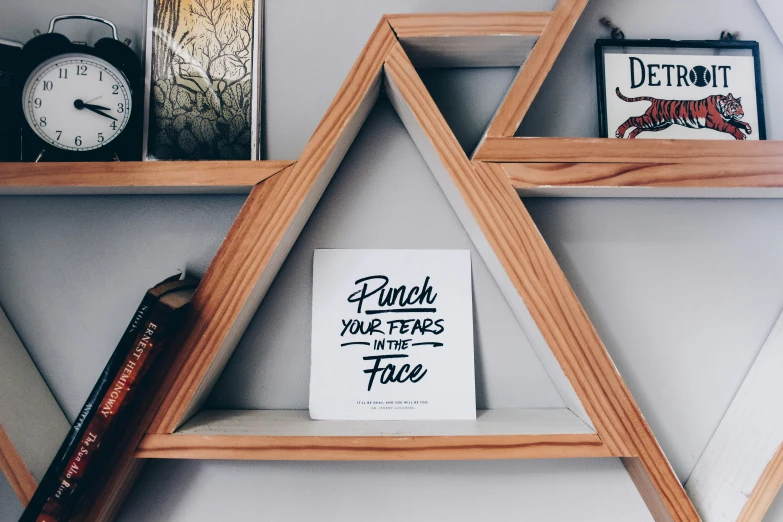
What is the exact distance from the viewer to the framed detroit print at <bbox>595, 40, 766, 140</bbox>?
0.76 metres

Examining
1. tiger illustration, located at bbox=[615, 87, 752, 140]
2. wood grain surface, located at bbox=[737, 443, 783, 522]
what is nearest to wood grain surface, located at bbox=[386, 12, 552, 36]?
tiger illustration, located at bbox=[615, 87, 752, 140]

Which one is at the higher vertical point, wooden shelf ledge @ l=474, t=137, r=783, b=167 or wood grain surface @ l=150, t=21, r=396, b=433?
wooden shelf ledge @ l=474, t=137, r=783, b=167

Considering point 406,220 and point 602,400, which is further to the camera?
point 406,220

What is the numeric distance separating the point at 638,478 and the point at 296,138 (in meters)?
0.74

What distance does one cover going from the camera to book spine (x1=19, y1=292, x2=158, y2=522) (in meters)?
0.59

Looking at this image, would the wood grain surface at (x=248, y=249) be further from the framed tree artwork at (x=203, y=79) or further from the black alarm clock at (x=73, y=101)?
the black alarm clock at (x=73, y=101)

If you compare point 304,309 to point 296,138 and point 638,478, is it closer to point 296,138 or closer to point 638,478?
point 296,138

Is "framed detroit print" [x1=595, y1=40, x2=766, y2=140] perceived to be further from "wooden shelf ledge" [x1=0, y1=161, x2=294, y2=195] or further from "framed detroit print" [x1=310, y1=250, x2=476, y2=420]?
"wooden shelf ledge" [x1=0, y1=161, x2=294, y2=195]

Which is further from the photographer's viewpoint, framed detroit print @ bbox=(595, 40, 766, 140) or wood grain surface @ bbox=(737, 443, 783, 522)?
framed detroit print @ bbox=(595, 40, 766, 140)

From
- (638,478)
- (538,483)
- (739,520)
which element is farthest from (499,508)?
(739,520)

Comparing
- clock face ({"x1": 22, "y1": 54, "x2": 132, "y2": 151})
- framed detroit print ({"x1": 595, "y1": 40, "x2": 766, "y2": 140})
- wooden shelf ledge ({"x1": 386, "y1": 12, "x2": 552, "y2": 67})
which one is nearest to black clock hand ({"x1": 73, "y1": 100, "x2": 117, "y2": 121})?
clock face ({"x1": 22, "y1": 54, "x2": 132, "y2": 151})

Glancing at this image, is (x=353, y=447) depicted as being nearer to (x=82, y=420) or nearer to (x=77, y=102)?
(x=82, y=420)

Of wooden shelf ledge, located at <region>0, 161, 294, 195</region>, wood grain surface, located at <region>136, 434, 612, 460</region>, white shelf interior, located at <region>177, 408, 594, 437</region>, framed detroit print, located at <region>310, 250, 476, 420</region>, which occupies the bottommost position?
wood grain surface, located at <region>136, 434, 612, 460</region>

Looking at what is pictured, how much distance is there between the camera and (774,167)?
659 mm
